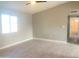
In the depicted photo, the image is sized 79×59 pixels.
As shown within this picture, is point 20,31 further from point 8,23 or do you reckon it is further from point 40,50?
point 40,50

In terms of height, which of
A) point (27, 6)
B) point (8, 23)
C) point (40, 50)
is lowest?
point (40, 50)

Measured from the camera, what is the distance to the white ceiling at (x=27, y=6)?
250 cm

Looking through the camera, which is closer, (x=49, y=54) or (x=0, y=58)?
(x=0, y=58)

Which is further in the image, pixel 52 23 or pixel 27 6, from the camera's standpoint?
pixel 52 23

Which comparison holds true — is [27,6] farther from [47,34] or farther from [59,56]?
[59,56]

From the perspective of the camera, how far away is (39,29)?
113 inches

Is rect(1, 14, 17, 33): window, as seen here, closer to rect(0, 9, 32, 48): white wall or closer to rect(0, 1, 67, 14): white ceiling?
rect(0, 9, 32, 48): white wall

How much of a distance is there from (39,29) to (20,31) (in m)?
0.52

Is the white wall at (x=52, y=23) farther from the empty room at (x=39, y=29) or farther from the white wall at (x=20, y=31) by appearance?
the white wall at (x=20, y=31)

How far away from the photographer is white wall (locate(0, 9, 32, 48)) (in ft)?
8.46

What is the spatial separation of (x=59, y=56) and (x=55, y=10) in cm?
123

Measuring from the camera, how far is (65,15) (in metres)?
2.72

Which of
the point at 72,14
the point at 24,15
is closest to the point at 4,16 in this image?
the point at 24,15

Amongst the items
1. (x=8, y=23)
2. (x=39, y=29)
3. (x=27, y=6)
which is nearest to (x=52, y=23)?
(x=39, y=29)
